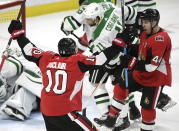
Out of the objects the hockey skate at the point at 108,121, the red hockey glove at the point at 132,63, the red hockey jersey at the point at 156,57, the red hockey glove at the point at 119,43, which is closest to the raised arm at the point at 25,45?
the red hockey glove at the point at 119,43

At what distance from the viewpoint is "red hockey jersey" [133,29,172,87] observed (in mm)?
3604

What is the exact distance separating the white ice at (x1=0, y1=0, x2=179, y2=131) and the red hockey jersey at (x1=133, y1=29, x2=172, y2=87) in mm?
607

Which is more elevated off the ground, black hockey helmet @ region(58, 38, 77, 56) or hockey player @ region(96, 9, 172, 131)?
black hockey helmet @ region(58, 38, 77, 56)

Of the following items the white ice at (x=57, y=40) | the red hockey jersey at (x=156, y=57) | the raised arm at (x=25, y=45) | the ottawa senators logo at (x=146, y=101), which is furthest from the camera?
the white ice at (x=57, y=40)

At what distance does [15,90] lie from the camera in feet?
15.2

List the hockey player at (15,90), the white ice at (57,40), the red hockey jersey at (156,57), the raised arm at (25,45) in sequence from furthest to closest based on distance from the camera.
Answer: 1. the hockey player at (15,90)
2. the white ice at (57,40)
3. the red hockey jersey at (156,57)
4. the raised arm at (25,45)

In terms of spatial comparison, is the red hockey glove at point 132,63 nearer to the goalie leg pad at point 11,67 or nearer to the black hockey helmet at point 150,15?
the black hockey helmet at point 150,15

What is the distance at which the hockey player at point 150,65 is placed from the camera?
3617 millimetres

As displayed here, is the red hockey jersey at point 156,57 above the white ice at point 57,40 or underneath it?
above

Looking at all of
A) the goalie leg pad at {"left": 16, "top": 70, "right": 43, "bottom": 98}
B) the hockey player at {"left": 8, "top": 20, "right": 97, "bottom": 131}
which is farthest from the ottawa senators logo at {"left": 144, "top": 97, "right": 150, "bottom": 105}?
the goalie leg pad at {"left": 16, "top": 70, "right": 43, "bottom": 98}

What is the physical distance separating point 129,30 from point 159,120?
4.18 feet

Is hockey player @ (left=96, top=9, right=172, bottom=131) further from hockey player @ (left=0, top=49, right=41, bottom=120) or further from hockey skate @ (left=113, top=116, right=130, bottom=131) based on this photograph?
hockey player @ (left=0, top=49, right=41, bottom=120)

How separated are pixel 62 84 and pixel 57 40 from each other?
13.3ft

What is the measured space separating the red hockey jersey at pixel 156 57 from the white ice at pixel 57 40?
23.9 inches
